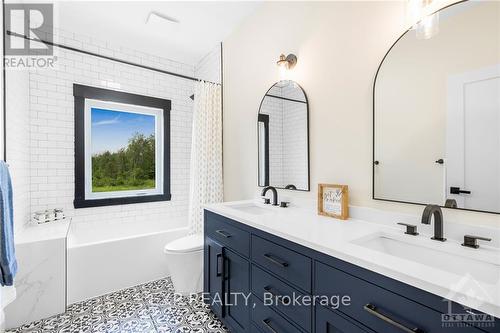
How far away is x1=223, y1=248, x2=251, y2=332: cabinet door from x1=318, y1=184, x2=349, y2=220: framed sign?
63cm

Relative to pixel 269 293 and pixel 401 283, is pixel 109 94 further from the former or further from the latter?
pixel 401 283

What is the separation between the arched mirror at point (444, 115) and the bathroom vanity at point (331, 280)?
25 cm

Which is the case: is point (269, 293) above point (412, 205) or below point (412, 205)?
below

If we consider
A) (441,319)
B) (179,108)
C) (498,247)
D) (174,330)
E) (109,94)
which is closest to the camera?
(441,319)

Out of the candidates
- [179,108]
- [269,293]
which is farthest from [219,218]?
[179,108]

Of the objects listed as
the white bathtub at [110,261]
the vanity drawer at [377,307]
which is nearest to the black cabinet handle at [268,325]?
the vanity drawer at [377,307]

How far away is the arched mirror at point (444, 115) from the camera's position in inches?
39.0

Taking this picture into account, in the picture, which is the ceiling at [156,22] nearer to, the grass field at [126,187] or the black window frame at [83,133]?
the black window frame at [83,133]

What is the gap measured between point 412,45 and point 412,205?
837 mm

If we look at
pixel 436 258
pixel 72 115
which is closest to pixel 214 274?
pixel 436 258

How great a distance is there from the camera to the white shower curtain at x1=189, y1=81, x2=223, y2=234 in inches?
104

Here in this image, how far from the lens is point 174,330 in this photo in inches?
69.0

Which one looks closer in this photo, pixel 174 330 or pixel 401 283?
pixel 401 283

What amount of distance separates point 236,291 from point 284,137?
4.08ft
